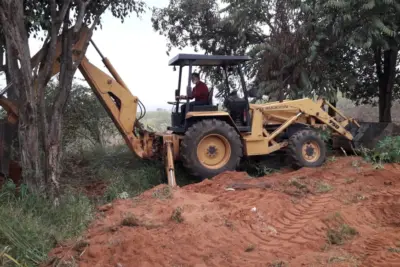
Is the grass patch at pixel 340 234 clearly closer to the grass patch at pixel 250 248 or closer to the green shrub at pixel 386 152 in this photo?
the grass patch at pixel 250 248

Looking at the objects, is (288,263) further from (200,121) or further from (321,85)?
(321,85)

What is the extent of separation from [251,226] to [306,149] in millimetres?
4154

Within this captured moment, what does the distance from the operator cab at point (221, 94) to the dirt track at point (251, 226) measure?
1.59m

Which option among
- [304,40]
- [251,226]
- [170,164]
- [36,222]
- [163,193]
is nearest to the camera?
[36,222]

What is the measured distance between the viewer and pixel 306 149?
895 centimetres

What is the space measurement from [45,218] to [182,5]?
38.4 ft

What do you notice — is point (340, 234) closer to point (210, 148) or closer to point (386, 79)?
point (210, 148)

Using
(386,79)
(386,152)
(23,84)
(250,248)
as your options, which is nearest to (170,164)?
(23,84)

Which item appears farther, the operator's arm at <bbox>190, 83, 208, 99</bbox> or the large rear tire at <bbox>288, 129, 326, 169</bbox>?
the large rear tire at <bbox>288, 129, 326, 169</bbox>

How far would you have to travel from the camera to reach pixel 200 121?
8078mm

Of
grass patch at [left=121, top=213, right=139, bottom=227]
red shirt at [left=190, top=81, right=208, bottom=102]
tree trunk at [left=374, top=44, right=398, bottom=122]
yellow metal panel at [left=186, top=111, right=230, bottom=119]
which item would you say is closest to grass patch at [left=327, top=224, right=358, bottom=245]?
grass patch at [left=121, top=213, right=139, bottom=227]

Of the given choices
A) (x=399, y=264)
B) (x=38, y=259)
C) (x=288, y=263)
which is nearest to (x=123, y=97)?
(x=38, y=259)

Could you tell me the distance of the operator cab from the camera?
817cm

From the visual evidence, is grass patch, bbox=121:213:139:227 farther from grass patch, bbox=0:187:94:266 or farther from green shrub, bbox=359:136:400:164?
green shrub, bbox=359:136:400:164
